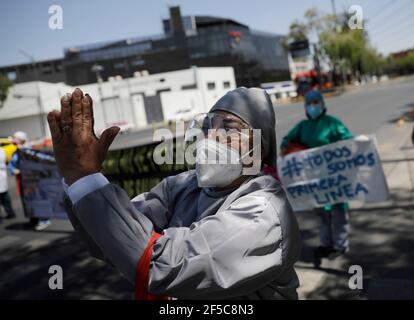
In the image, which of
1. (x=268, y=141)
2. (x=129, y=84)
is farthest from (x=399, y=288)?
(x=129, y=84)

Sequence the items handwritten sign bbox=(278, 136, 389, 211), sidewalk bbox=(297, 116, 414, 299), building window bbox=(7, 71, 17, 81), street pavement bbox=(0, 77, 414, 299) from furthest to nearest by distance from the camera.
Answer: building window bbox=(7, 71, 17, 81) < handwritten sign bbox=(278, 136, 389, 211) < street pavement bbox=(0, 77, 414, 299) < sidewalk bbox=(297, 116, 414, 299)

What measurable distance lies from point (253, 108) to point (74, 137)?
0.56m

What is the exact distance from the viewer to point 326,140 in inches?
170

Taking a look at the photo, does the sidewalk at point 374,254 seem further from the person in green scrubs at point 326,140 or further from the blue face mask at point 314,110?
the blue face mask at point 314,110

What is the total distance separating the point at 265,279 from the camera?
1044 mm

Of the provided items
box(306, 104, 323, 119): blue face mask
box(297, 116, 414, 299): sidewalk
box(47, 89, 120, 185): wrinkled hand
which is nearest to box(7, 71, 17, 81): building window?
box(297, 116, 414, 299): sidewalk

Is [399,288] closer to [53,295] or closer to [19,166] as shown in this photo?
[53,295]

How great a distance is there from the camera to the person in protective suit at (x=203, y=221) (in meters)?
0.87

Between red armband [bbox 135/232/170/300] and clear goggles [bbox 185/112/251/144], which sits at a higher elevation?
clear goggles [bbox 185/112/251/144]

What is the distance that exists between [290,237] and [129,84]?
3413 centimetres

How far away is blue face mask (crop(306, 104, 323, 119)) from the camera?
4.13 m

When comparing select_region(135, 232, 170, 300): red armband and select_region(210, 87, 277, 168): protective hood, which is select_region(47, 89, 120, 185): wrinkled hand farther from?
select_region(210, 87, 277, 168): protective hood

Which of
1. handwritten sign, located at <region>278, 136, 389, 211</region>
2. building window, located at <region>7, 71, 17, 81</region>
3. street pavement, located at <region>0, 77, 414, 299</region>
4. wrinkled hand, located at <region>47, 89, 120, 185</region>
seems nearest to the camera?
wrinkled hand, located at <region>47, 89, 120, 185</region>

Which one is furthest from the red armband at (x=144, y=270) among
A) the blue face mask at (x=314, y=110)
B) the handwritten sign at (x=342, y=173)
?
the handwritten sign at (x=342, y=173)
